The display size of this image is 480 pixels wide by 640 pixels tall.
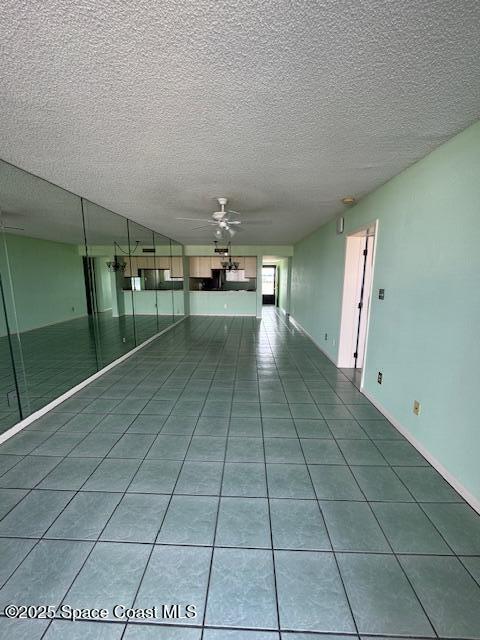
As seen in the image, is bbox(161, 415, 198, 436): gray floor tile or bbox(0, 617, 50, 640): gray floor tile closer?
bbox(0, 617, 50, 640): gray floor tile

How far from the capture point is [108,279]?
7523 mm

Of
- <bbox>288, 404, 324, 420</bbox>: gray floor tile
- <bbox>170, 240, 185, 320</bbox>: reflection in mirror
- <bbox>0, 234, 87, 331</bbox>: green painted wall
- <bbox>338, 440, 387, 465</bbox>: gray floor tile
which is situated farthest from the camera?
<bbox>170, 240, 185, 320</bbox>: reflection in mirror

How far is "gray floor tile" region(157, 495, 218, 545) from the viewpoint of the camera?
4.82 feet

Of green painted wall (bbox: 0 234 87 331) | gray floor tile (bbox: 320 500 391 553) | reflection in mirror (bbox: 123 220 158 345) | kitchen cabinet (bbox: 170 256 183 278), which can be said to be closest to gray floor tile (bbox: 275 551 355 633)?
gray floor tile (bbox: 320 500 391 553)

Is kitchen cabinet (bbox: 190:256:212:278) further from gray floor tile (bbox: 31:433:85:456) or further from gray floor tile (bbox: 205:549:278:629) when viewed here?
gray floor tile (bbox: 205:549:278:629)

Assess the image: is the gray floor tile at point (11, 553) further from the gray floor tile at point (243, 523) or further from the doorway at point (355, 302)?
the doorway at point (355, 302)

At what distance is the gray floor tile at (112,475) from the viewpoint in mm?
1825

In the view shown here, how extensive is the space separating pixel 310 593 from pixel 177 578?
0.63 m

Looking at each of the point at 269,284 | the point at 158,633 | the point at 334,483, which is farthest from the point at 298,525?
the point at 269,284

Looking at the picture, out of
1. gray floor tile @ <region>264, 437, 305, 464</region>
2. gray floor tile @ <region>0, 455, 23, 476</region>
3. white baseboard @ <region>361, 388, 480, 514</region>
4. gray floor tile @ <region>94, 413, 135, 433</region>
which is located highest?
white baseboard @ <region>361, 388, 480, 514</region>

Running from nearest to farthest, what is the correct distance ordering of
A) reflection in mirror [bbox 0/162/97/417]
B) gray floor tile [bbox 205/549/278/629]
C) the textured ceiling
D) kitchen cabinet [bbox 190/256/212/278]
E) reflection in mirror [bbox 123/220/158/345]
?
the textured ceiling
gray floor tile [bbox 205/549/278/629]
reflection in mirror [bbox 0/162/97/417]
reflection in mirror [bbox 123/220/158/345]
kitchen cabinet [bbox 190/256/212/278]

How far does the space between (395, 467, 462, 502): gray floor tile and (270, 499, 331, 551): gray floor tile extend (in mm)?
729

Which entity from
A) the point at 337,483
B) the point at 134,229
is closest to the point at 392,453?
the point at 337,483

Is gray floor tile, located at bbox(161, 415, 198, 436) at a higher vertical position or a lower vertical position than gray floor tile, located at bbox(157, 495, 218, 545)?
higher
